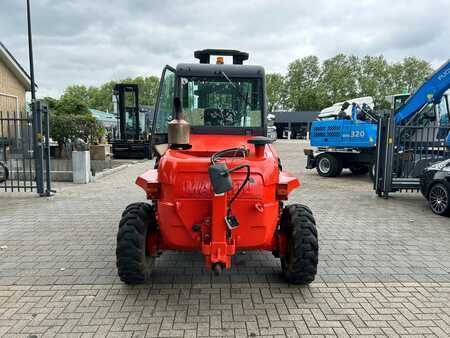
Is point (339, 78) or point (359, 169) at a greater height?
point (339, 78)

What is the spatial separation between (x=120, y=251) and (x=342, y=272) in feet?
8.60

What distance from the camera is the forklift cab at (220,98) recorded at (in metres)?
4.91

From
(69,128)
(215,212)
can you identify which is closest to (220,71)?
(215,212)

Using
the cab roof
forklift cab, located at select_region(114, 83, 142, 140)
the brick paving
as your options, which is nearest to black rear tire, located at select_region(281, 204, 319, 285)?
the brick paving

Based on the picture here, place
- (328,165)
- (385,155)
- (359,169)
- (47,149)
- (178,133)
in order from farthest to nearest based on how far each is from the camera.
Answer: (359,169), (328,165), (385,155), (47,149), (178,133)

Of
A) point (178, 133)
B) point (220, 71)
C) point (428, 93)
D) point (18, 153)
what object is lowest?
point (18, 153)

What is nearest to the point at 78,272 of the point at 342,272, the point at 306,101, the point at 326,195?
the point at 342,272

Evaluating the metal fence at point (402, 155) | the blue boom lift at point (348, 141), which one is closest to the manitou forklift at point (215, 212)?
the metal fence at point (402, 155)

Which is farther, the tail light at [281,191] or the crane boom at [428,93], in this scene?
the crane boom at [428,93]

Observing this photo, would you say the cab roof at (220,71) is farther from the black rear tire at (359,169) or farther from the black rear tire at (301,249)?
the black rear tire at (359,169)

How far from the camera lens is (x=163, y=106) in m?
4.80

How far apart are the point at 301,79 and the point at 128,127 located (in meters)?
64.0

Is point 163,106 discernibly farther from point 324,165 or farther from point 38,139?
point 324,165

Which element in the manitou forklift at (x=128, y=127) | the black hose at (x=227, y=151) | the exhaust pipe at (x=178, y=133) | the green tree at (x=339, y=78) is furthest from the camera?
the green tree at (x=339, y=78)
